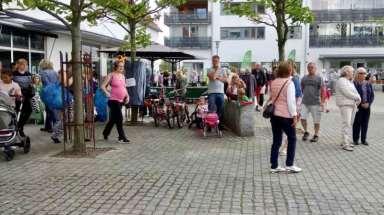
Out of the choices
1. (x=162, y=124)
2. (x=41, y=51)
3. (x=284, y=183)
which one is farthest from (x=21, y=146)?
(x=41, y=51)

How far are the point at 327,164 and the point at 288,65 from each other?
6.06 feet

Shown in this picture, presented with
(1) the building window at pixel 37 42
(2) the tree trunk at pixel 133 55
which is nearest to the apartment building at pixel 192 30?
(1) the building window at pixel 37 42

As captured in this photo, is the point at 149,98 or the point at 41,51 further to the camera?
the point at 41,51

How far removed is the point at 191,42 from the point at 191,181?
52.1 metres

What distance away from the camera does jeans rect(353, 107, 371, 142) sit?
11.8m

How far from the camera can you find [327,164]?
919cm

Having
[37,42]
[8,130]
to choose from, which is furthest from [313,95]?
[37,42]

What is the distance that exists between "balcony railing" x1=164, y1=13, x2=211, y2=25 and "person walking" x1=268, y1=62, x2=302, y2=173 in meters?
51.2

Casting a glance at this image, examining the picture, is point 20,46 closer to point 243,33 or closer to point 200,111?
point 200,111

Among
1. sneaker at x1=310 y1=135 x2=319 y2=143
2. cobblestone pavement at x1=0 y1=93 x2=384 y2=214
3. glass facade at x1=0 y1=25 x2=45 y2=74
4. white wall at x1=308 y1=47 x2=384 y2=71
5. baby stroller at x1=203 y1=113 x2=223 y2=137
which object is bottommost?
cobblestone pavement at x1=0 y1=93 x2=384 y2=214

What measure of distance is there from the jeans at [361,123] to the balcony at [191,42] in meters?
47.0

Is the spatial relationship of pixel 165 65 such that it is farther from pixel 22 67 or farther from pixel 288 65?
pixel 288 65

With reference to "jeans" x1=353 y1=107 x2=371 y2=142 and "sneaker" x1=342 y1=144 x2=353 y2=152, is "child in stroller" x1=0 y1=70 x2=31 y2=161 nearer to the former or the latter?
"sneaker" x1=342 y1=144 x2=353 y2=152

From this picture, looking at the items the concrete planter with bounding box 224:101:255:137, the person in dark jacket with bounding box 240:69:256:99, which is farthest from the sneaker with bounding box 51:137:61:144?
the person in dark jacket with bounding box 240:69:256:99
